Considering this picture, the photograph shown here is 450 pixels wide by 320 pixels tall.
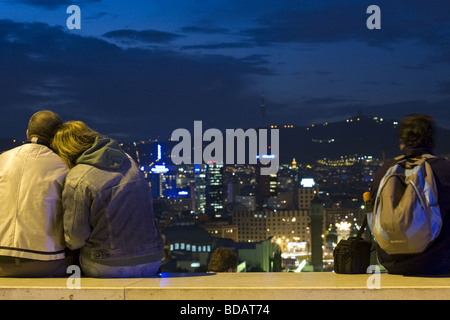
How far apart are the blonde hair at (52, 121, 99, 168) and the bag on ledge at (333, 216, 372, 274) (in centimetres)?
167

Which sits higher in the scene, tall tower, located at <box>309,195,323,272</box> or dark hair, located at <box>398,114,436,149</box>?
dark hair, located at <box>398,114,436,149</box>

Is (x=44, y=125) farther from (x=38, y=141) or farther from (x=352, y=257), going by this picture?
(x=352, y=257)

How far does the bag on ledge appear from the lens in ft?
13.1

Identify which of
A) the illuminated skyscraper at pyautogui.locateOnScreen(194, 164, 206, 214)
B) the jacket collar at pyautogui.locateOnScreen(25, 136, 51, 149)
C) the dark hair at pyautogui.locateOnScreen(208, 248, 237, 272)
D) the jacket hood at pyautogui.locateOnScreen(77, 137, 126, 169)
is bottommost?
the illuminated skyscraper at pyautogui.locateOnScreen(194, 164, 206, 214)

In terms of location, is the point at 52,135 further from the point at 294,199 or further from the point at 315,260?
the point at 294,199

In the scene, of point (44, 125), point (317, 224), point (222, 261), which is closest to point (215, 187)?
point (317, 224)

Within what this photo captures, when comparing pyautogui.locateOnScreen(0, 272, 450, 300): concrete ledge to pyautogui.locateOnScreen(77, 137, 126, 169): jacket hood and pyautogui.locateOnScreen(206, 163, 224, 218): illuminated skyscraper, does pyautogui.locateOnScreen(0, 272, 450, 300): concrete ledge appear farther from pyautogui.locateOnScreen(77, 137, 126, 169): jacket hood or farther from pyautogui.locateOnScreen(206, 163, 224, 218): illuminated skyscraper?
pyautogui.locateOnScreen(206, 163, 224, 218): illuminated skyscraper

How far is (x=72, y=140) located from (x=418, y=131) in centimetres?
213

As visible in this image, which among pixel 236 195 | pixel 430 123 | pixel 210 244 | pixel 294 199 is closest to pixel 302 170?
pixel 294 199

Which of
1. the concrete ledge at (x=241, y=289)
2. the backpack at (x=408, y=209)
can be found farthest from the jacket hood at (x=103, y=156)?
the backpack at (x=408, y=209)

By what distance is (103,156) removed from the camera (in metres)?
3.93

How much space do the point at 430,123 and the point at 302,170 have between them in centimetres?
10652

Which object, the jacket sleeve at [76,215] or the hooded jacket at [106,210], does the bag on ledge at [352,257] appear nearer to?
the hooded jacket at [106,210]

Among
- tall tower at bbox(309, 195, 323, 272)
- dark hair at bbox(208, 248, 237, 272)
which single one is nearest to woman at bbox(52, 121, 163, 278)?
dark hair at bbox(208, 248, 237, 272)
